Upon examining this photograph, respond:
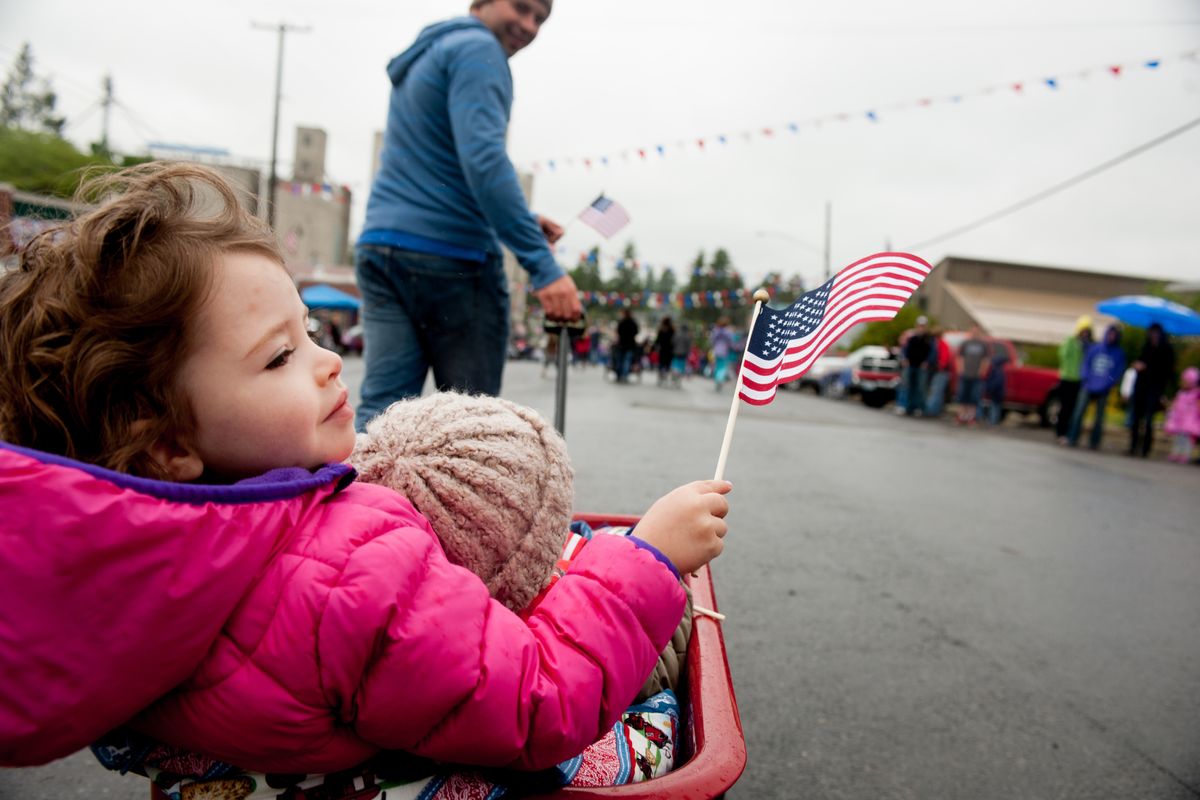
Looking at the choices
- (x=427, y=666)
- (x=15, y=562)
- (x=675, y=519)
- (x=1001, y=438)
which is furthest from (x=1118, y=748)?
(x=1001, y=438)

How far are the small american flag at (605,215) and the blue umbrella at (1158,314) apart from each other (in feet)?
37.1

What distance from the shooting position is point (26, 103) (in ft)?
228

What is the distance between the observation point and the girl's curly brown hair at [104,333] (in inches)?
36.0

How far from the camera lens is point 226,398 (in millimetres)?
992

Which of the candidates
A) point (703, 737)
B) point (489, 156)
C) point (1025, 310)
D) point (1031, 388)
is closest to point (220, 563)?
point (703, 737)

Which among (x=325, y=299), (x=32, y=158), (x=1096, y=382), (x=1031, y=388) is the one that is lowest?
(x=1031, y=388)

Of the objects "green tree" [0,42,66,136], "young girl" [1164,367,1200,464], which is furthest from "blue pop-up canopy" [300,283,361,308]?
"green tree" [0,42,66,136]

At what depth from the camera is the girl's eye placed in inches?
41.1

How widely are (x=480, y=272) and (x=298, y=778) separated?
79.8 inches

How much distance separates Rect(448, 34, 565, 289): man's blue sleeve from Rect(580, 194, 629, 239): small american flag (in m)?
0.96

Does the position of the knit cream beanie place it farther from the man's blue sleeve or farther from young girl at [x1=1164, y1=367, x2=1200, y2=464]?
young girl at [x1=1164, y1=367, x2=1200, y2=464]

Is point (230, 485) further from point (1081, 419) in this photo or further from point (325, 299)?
point (325, 299)

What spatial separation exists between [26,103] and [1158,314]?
85.6 m

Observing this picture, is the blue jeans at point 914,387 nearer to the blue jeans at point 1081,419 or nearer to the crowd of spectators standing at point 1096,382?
the crowd of spectators standing at point 1096,382
